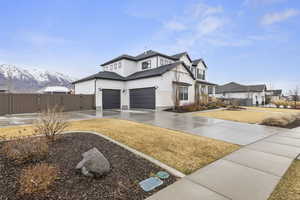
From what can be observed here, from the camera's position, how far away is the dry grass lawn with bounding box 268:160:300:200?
2.35m

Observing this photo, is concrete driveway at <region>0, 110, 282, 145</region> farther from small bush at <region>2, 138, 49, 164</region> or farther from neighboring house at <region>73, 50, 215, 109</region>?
neighboring house at <region>73, 50, 215, 109</region>

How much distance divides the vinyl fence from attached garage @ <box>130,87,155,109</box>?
5.79m

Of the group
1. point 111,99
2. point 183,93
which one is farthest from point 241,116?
point 111,99

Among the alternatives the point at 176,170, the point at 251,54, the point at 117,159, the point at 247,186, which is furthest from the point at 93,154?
the point at 251,54

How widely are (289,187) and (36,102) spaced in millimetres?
18194

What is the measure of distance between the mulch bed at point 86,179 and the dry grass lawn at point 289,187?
1.77m

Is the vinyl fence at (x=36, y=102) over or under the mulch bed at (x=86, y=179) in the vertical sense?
over

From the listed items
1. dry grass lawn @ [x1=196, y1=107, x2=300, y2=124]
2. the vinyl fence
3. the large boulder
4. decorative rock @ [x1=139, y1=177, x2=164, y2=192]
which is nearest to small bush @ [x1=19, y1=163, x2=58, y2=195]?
the large boulder

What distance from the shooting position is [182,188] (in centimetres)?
258

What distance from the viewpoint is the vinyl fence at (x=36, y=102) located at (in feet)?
42.0

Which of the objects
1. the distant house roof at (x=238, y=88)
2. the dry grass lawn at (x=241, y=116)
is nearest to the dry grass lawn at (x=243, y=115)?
the dry grass lawn at (x=241, y=116)

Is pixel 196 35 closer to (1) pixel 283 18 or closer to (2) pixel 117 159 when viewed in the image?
(1) pixel 283 18

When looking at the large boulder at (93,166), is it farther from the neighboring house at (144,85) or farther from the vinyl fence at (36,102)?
the neighboring house at (144,85)

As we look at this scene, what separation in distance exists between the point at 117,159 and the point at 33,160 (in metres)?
1.81
